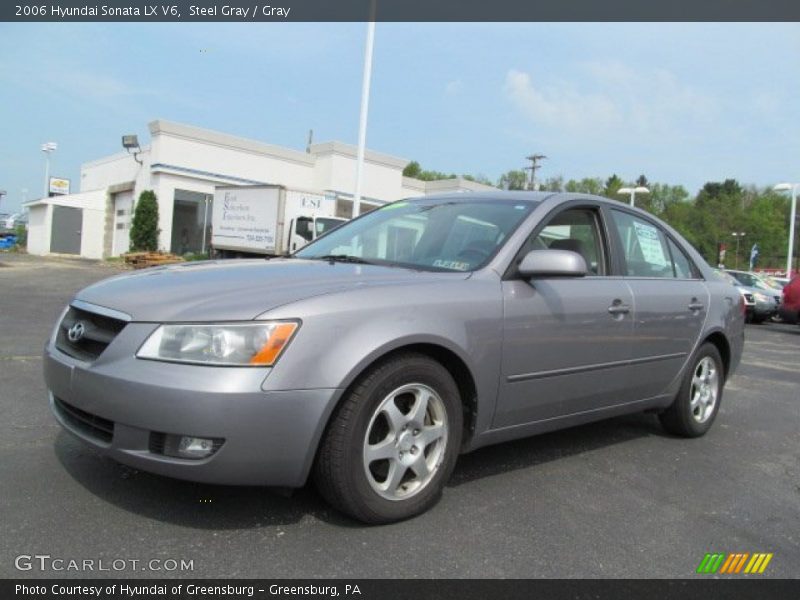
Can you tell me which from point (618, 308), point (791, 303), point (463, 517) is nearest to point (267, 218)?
point (791, 303)

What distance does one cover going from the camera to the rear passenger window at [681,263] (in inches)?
189

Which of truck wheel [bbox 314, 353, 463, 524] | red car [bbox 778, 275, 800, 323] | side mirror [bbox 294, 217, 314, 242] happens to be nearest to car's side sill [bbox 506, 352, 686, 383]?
truck wheel [bbox 314, 353, 463, 524]

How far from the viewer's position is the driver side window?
3882 millimetres

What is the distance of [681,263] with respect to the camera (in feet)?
16.0

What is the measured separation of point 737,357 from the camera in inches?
208

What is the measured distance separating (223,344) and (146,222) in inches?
977

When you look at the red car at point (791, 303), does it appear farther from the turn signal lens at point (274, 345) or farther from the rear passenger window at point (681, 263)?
the turn signal lens at point (274, 345)

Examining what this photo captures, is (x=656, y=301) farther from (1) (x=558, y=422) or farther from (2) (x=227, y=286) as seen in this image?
(2) (x=227, y=286)

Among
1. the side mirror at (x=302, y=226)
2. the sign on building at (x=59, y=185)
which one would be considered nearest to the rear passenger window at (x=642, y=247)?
the side mirror at (x=302, y=226)

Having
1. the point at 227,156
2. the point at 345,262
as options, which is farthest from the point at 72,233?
the point at 345,262

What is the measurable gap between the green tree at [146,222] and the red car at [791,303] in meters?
21.0

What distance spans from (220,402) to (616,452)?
2.83 metres
